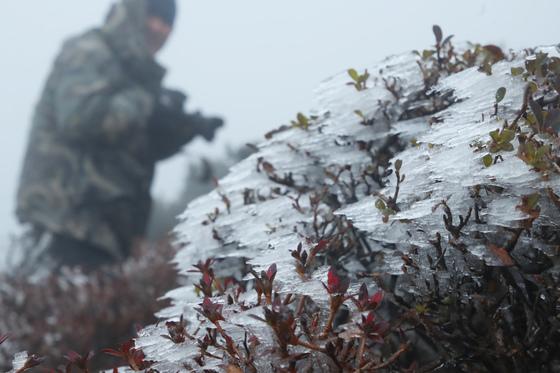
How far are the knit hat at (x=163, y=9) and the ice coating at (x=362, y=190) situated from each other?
22.4 feet

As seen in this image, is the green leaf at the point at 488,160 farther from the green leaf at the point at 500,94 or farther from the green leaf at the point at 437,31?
the green leaf at the point at 437,31

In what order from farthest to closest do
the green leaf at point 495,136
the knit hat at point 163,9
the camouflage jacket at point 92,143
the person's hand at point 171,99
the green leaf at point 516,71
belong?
the knit hat at point 163,9, the person's hand at point 171,99, the camouflage jacket at point 92,143, the green leaf at point 516,71, the green leaf at point 495,136

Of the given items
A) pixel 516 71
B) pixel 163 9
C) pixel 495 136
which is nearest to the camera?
pixel 495 136

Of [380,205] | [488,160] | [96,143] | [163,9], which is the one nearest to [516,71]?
[488,160]

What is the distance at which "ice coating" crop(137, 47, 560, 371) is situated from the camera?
120 centimetres

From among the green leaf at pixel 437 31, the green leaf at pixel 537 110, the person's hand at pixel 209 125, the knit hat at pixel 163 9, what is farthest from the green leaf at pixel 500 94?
the knit hat at pixel 163 9

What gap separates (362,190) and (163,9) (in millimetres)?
7375

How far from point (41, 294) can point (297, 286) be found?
4.79 metres

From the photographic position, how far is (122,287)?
16.6 ft

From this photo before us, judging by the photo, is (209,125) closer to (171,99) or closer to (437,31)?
(171,99)

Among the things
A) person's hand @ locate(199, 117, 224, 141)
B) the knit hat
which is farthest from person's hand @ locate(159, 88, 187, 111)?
the knit hat

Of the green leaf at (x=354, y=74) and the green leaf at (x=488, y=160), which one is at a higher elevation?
the green leaf at (x=354, y=74)

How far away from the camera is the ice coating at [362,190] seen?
120cm

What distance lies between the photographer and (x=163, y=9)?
8.34m
